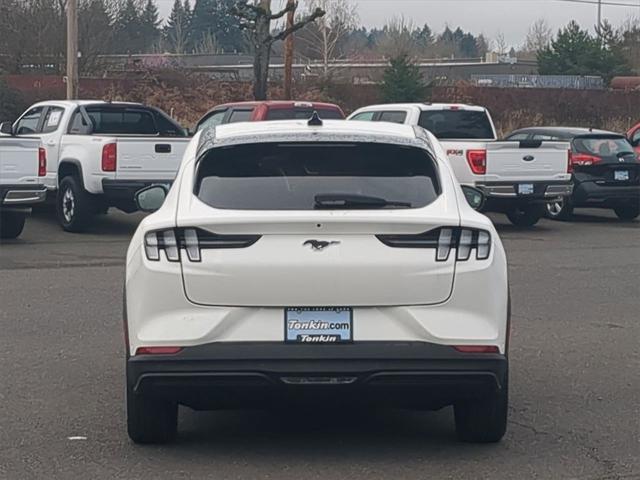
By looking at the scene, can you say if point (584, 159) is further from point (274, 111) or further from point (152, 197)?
point (152, 197)

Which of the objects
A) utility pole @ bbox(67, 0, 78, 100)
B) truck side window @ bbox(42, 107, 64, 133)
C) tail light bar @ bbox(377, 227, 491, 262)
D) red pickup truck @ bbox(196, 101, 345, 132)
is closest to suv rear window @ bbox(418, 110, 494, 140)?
red pickup truck @ bbox(196, 101, 345, 132)

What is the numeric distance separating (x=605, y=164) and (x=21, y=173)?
969 cm

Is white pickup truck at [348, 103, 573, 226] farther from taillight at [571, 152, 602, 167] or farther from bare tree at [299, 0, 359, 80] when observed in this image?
bare tree at [299, 0, 359, 80]

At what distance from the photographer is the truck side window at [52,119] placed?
17797 millimetres

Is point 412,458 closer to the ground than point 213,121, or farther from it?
closer to the ground

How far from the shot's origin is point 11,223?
16141 mm

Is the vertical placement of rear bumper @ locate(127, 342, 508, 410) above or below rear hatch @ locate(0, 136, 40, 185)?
below

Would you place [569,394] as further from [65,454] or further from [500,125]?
[500,125]

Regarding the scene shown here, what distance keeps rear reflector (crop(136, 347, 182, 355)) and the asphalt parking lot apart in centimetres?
64

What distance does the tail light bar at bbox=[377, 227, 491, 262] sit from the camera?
5730 millimetres

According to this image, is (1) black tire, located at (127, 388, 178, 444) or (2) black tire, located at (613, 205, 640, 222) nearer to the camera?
(1) black tire, located at (127, 388, 178, 444)

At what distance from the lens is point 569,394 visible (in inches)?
305

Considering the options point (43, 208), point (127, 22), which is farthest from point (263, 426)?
point (127, 22)

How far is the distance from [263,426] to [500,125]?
40578 millimetres
